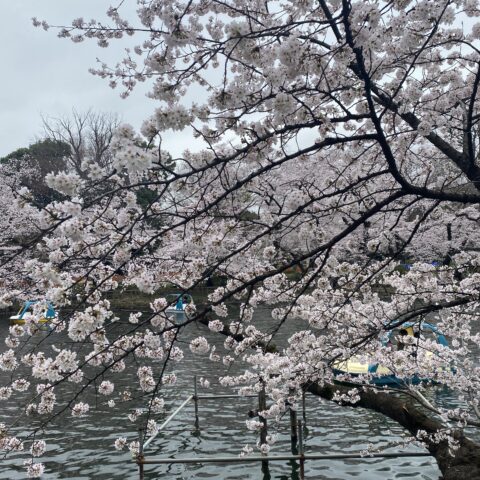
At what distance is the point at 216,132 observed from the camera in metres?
3.63

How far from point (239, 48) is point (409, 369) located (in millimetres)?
5716

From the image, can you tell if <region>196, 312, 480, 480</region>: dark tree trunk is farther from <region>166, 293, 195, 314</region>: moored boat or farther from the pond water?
the pond water

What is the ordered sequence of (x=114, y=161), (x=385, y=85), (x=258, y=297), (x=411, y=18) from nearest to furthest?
1. (x=114, y=161)
2. (x=411, y=18)
3. (x=385, y=85)
4. (x=258, y=297)

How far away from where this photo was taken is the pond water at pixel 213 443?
311 inches

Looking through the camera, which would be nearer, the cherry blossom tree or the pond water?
the cherry blossom tree

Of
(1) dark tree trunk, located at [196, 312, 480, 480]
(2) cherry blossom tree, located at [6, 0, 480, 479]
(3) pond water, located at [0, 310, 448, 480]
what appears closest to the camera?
(2) cherry blossom tree, located at [6, 0, 480, 479]

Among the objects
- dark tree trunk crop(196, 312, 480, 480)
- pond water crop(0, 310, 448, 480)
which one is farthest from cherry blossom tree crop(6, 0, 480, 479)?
pond water crop(0, 310, 448, 480)

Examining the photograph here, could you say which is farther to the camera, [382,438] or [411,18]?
[382,438]

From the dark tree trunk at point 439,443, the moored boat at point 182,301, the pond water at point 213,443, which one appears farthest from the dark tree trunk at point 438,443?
the pond water at point 213,443

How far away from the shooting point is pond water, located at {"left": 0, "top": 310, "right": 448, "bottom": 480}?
25.9ft

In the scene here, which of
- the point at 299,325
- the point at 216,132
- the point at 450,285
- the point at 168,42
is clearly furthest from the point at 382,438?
the point at 299,325

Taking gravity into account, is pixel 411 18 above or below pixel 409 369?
above

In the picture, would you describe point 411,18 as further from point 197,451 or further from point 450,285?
point 197,451

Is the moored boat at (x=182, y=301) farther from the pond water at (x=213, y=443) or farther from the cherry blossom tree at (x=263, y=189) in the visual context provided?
the pond water at (x=213, y=443)
